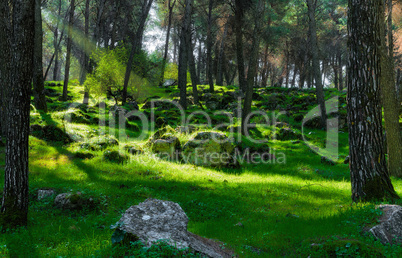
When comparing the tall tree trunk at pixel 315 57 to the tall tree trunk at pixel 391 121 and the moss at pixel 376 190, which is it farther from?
the moss at pixel 376 190

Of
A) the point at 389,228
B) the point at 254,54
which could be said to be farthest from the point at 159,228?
the point at 254,54

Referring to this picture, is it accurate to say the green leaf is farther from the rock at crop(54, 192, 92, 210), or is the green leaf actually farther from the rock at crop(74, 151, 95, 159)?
the rock at crop(74, 151, 95, 159)

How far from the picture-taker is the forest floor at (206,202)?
4516 mm

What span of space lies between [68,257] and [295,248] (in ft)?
11.2

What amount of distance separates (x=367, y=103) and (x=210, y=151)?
666cm

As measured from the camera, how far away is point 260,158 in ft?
43.8

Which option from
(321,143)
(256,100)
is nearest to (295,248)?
(321,143)

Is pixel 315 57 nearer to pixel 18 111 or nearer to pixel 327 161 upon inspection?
pixel 327 161

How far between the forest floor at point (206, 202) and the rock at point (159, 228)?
7.7 inches

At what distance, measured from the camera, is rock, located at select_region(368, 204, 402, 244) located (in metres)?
4.50

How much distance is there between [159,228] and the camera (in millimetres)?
4148

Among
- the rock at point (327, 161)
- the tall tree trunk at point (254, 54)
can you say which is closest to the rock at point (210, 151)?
the rock at point (327, 161)

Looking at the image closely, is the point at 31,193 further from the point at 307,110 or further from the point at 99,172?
the point at 307,110

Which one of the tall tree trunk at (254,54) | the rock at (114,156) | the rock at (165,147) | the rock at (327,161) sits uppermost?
the tall tree trunk at (254,54)
